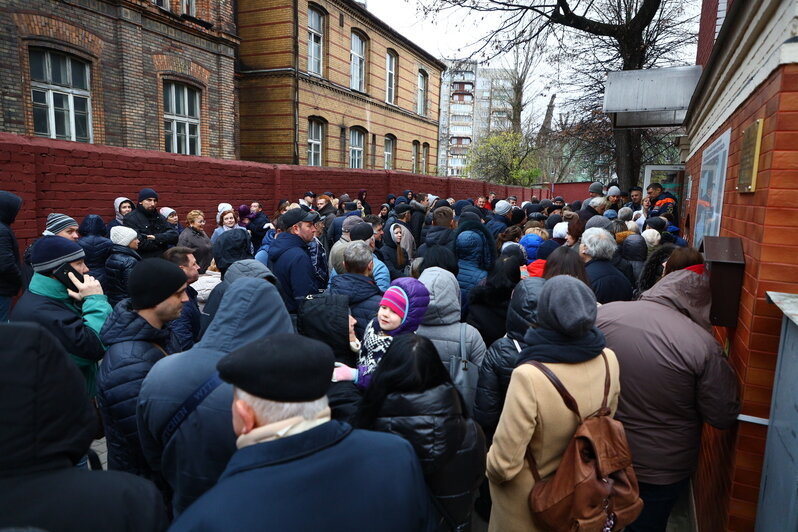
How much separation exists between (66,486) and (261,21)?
742 inches

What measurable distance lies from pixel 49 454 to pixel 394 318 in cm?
174

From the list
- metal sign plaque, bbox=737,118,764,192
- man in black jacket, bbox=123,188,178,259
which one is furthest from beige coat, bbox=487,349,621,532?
man in black jacket, bbox=123,188,178,259

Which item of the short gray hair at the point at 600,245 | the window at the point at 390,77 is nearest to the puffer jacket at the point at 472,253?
the short gray hair at the point at 600,245

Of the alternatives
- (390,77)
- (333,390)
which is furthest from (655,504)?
(390,77)

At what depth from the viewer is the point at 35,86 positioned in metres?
10.5

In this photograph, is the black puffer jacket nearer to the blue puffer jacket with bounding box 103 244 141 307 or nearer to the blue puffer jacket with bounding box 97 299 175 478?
the blue puffer jacket with bounding box 97 299 175 478

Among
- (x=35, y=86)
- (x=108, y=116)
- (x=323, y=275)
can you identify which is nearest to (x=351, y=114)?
(x=108, y=116)

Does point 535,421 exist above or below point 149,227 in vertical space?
below

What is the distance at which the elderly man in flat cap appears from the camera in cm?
122

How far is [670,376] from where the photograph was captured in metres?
2.38

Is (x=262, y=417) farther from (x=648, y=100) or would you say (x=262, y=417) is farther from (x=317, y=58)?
(x=317, y=58)

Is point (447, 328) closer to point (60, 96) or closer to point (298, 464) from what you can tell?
point (298, 464)

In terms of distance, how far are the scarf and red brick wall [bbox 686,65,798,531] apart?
0.74m

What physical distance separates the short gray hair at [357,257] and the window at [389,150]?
2183cm
